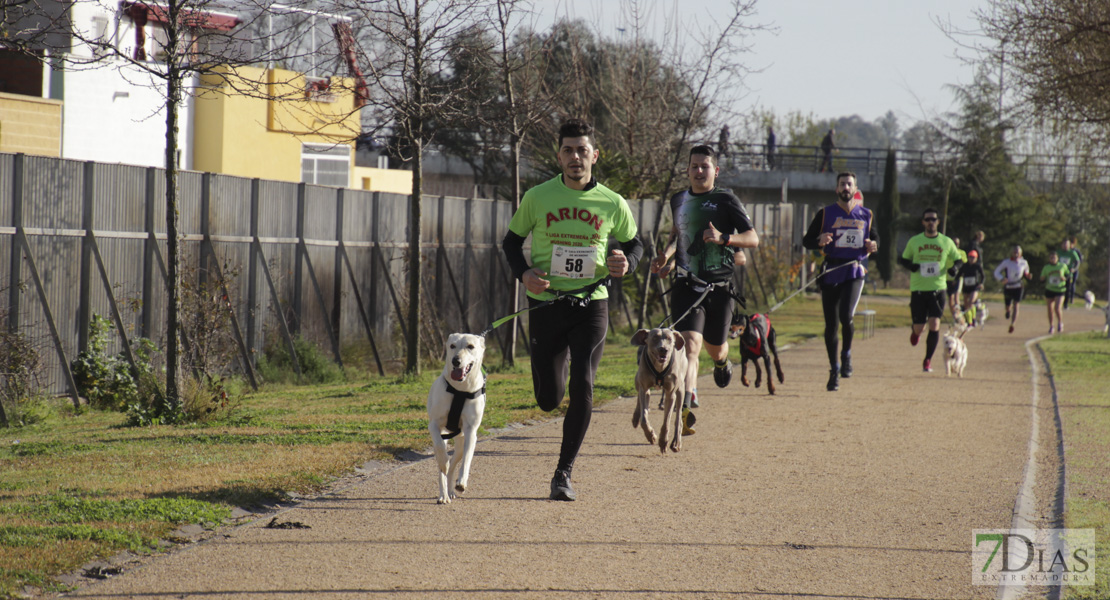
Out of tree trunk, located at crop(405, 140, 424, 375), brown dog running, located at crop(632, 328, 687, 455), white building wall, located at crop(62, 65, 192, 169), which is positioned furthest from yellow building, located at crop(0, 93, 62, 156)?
brown dog running, located at crop(632, 328, 687, 455)

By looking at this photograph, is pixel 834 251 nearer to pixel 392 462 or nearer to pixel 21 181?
pixel 392 462

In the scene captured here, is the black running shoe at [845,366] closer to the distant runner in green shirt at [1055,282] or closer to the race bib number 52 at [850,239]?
the race bib number 52 at [850,239]

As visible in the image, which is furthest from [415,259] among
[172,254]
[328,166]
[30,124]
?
[328,166]

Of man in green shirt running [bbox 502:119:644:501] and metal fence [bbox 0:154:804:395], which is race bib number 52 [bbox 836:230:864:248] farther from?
metal fence [bbox 0:154:804:395]

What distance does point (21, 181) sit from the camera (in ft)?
38.4

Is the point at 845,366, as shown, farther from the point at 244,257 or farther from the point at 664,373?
the point at 244,257

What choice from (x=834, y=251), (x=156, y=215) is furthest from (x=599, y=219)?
(x=156, y=215)

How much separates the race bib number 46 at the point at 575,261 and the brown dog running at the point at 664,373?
1.55 meters

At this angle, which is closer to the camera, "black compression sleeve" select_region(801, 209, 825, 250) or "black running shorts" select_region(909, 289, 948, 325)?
"black compression sleeve" select_region(801, 209, 825, 250)

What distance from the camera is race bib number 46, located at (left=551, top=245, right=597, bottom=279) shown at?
726 centimetres

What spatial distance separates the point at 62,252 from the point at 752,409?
7.31 meters

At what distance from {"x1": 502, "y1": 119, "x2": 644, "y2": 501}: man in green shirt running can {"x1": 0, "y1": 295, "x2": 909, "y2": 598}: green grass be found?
161 cm

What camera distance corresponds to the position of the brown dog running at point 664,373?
8.70 meters

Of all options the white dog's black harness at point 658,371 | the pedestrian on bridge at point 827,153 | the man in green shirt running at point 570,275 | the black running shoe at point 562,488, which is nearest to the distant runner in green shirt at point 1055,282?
the white dog's black harness at point 658,371
